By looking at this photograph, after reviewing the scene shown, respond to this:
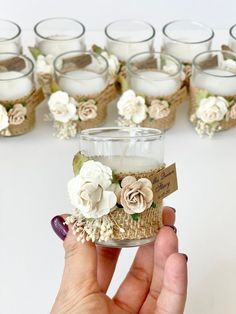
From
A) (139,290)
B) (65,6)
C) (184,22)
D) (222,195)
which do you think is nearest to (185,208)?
(222,195)

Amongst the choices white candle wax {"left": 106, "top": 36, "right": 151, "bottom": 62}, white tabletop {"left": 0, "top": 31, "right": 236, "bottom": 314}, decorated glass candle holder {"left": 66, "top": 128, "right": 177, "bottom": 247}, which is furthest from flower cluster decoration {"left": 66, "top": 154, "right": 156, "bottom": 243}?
white candle wax {"left": 106, "top": 36, "right": 151, "bottom": 62}

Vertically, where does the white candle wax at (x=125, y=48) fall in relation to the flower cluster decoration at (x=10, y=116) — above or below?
above

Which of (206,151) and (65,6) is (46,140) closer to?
(206,151)

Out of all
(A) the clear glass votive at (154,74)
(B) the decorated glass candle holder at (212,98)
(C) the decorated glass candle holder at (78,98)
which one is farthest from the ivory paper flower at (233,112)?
(C) the decorated glass candle holder at (78,98)

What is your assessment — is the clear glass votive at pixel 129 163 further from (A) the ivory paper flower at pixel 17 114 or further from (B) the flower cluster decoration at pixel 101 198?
(A) the ivory paper flower at pixel 17 114

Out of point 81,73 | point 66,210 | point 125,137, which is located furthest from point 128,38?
point 125,137

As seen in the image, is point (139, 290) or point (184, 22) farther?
point (184, 22)
